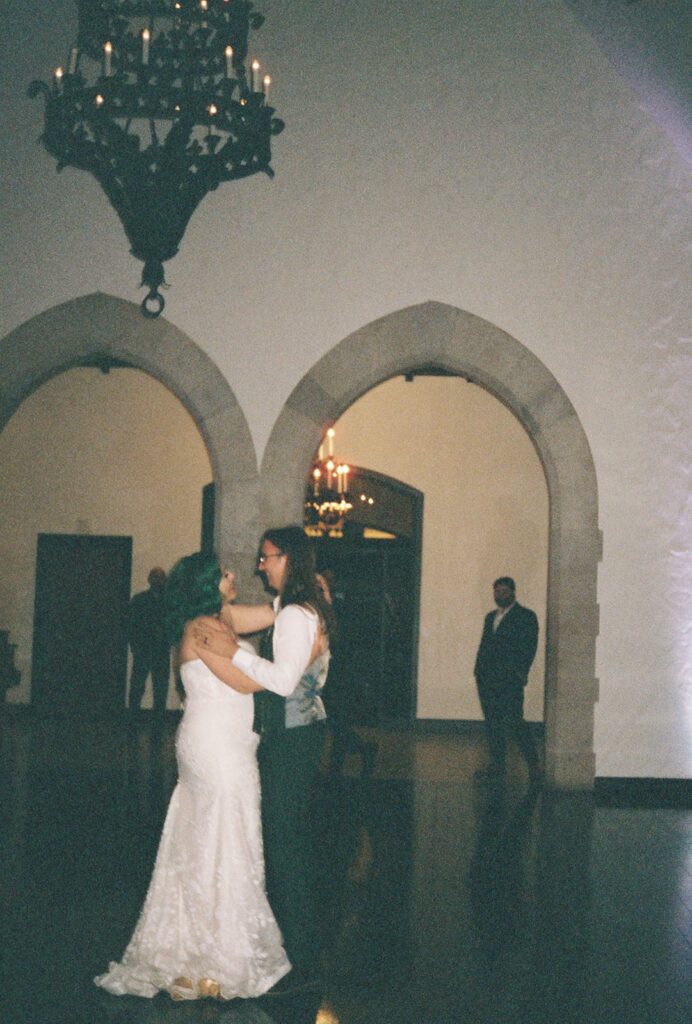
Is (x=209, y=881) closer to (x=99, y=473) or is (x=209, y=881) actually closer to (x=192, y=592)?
(x=192, y=592)

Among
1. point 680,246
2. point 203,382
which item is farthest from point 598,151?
point 203,382

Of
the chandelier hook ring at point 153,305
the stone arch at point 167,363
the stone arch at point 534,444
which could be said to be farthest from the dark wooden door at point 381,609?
the chandelier hook ring at point 153,305

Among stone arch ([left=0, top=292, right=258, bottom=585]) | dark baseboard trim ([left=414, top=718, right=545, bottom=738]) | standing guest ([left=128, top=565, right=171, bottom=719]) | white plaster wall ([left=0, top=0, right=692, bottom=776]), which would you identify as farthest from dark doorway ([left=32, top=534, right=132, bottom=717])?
white plaster wall ([left=0, top=0, right=692, bottom=776])

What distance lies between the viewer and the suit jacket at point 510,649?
861 cm

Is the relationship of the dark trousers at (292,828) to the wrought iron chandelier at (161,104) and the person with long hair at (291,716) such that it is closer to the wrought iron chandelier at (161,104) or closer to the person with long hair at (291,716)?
the person with long hair at (291,716)

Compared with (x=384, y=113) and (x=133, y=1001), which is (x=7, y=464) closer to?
(x=384, y=113)

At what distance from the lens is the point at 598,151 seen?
8.31 m

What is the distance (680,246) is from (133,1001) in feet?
19.9

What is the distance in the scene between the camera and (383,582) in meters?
12.9

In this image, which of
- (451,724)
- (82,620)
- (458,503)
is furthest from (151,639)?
(458,503)

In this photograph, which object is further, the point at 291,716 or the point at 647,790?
the point at 647,790

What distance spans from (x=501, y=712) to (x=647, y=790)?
1033 mm

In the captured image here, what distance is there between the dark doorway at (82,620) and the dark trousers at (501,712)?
4.96 metres

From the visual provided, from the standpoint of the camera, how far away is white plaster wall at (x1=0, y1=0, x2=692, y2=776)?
8164 millimetres
